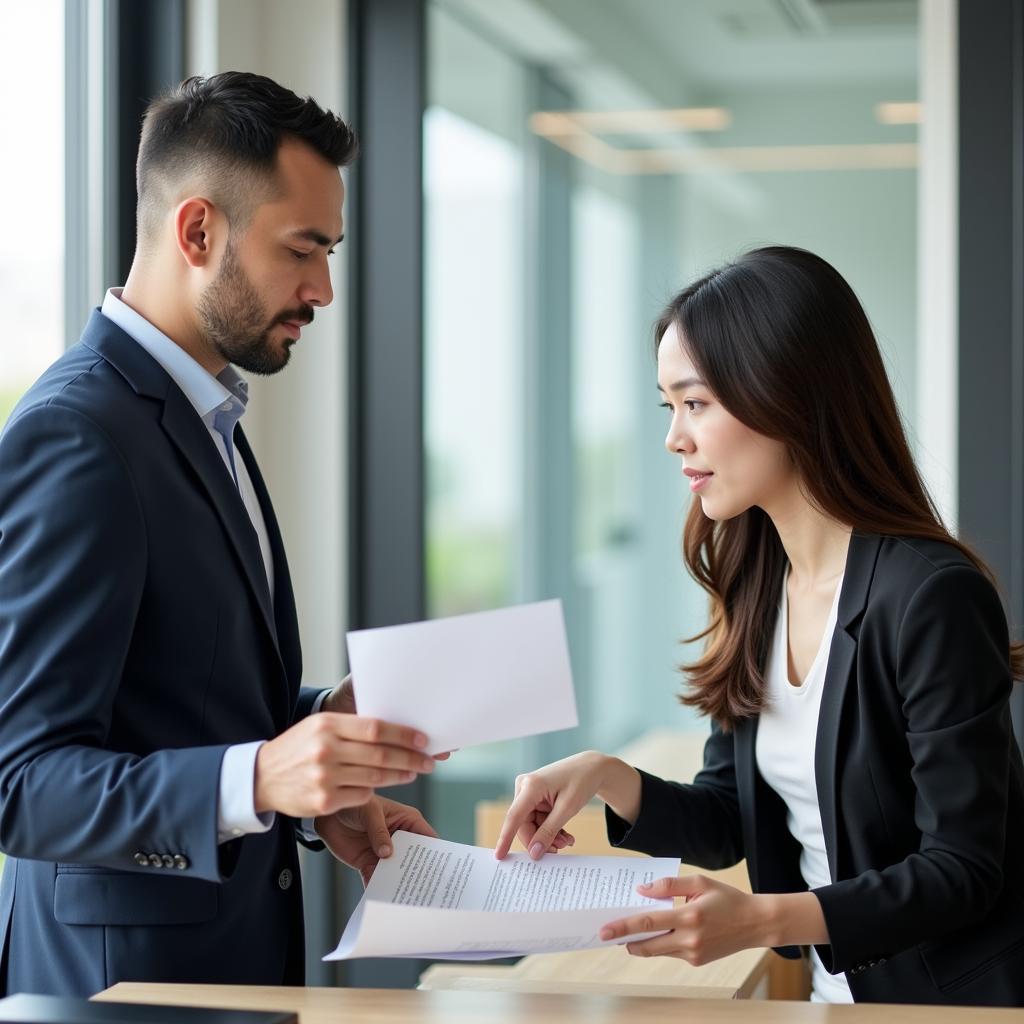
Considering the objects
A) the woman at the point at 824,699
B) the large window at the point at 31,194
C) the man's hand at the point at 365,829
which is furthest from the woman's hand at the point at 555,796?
the large window at the point at 31,194

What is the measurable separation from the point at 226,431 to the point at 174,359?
0.14 m

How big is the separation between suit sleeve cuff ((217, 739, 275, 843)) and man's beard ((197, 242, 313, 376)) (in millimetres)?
557

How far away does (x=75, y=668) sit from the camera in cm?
140

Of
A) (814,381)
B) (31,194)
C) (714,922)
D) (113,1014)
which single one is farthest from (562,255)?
(113,1014)

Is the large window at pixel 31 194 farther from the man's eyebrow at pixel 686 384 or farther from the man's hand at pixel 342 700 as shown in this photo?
the man's eyebrow at pixel 686 384

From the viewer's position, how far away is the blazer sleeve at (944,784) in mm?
→ 1594

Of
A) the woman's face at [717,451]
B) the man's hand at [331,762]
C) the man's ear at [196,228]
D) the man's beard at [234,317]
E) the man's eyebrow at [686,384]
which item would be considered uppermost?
the man's ear at [196,228]

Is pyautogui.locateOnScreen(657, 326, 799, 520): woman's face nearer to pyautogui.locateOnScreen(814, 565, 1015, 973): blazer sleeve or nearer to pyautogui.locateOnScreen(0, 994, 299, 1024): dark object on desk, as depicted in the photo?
pyautogui.locateOnScreen(814, 565, 1015, 973): blazer sleeve

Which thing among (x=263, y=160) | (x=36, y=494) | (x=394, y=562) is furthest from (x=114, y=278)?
(x=36, y=494)

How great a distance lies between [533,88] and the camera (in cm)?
334

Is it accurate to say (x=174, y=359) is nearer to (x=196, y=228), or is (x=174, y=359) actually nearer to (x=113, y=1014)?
(x=196, y=228)

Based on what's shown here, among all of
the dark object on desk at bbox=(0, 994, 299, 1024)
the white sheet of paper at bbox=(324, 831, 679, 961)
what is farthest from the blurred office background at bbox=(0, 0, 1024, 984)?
the dark object on desk at bbox=(0, 994, 299, 1024)

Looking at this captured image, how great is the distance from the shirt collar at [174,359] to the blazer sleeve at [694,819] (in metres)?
0.79

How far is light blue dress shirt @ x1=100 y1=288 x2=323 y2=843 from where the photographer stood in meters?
1.37
